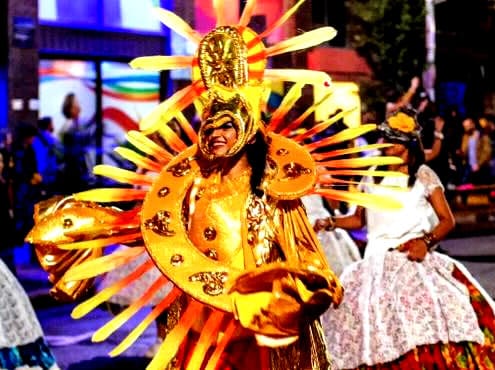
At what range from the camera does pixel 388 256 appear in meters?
5.01

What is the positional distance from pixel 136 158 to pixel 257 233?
1.73ft

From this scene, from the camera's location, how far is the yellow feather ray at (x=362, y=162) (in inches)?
113

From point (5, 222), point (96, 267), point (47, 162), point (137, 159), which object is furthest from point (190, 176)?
point (47, 162)

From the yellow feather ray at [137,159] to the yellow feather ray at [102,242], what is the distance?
27 cm

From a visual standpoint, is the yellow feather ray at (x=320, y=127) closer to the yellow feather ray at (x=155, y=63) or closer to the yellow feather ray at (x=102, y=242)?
the yellow feather ray at (x=155, y=63)

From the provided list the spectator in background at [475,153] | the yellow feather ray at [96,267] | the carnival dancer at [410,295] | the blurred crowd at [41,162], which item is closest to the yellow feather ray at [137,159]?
the yellow feather ray at [96,267]

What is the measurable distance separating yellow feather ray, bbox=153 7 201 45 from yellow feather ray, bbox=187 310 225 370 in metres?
0.96

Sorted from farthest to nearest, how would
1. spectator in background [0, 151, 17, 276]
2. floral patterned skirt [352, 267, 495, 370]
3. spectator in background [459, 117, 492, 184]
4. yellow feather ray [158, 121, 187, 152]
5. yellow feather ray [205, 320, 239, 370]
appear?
1. spectator in background [459, 117, 492, 184]
2. spectator in background [0, 151, 17, 276]
3. floral patterned skirt [352, 267, 495, 370]
4. yellow feather ray [158, 121, 187, 152]
5. yellow feather ray [205, 320, 239, 370]

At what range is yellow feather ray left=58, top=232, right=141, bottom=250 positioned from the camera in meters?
2.78

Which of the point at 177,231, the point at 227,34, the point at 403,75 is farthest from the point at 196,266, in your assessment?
the point at 403,75

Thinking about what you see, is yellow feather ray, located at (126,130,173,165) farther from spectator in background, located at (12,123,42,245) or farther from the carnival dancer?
spectator in background, located at (12,123,42,245)

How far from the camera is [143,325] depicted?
2.71 meters

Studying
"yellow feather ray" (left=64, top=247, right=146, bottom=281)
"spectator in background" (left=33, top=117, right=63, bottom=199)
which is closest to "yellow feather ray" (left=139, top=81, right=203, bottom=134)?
"yellow feather ray" (left=64, top=247, right=146, bottom=281)

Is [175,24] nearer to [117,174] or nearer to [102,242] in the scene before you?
[117,174]
